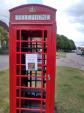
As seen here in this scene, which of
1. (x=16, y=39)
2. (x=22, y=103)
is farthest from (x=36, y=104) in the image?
(x=16, y=39)

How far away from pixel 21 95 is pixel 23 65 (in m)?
0.67

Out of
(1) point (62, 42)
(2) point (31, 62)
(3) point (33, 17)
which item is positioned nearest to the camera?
(3) point (33, 17)

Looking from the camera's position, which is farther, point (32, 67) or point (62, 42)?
point (62, 42)

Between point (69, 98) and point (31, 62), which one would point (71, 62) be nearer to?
point (69, 98)

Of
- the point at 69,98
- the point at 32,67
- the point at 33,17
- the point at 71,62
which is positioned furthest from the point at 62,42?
the point at 33,17

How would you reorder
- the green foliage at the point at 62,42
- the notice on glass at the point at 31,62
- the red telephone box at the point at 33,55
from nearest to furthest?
the red telephone box at the point at 33,55 → the notice on glass at the point at 31,62 → the green foliage at the point at 62,42

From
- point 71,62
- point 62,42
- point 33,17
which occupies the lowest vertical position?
point 71,62

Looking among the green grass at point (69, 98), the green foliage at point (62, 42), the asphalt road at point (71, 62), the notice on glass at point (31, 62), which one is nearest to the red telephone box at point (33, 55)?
the notice on glass at point (31, 62)

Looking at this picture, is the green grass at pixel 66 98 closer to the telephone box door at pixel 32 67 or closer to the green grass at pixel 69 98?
the green grass at pixel 69 98

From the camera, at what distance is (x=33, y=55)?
6.66m

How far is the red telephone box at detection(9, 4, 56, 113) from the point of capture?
6.55 meters

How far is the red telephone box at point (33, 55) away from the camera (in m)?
6.55

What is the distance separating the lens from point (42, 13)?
654cm

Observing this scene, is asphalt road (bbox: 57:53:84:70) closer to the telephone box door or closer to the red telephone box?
the telephone box door
